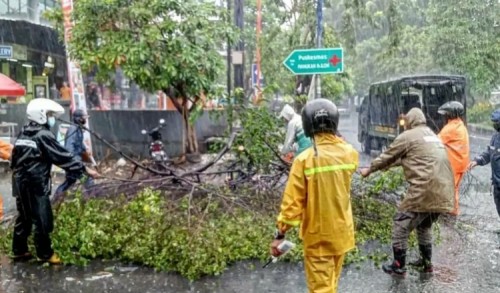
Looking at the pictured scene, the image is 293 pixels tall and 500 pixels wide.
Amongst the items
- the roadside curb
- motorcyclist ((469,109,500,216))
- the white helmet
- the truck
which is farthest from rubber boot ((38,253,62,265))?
the roadside curb

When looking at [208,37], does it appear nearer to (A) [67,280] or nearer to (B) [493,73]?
(A) [67,280]

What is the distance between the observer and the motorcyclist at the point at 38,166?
258 inches

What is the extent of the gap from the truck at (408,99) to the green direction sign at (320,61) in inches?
324

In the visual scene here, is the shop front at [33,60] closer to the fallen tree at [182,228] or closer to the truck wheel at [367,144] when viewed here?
the truck wheel at [367,144]

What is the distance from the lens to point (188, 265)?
632cm

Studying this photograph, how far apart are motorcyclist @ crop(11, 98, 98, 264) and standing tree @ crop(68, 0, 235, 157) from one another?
5.96m

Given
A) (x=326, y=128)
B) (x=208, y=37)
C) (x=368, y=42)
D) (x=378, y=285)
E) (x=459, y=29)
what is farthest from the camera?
(x=368, y=42)

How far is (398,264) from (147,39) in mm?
7878

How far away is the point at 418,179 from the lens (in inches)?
239

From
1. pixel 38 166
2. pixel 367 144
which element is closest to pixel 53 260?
pixel 38 166

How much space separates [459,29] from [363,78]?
1789 centimetres

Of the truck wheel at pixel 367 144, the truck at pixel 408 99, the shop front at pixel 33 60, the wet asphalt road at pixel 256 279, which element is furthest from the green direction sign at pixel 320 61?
the truck wheel at pixel 367 144

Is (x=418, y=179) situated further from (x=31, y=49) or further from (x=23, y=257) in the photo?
(x=31, y=49)

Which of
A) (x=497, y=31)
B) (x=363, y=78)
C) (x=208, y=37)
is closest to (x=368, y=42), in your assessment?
(x=363, y=78)
